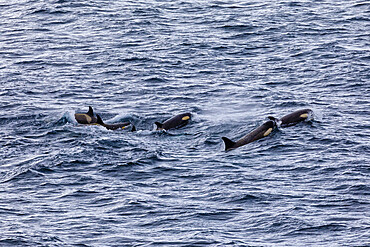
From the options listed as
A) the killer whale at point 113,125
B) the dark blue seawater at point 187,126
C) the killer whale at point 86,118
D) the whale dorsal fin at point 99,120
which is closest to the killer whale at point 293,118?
the dark blue seawater at point 187,126

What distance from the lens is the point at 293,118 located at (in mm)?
25156

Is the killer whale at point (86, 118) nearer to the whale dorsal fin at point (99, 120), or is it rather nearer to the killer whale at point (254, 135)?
the whale dorsal fin at point (99, 120)

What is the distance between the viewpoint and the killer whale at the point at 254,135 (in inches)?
901

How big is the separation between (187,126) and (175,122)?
19.5 inches

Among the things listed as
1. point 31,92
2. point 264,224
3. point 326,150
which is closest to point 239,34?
point 31,92

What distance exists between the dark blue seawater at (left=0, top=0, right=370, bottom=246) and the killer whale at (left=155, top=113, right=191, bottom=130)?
309mm

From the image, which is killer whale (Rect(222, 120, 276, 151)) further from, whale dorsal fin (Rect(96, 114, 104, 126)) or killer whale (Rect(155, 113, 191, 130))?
whale dorsal fin (Rect(96, 114, 104, 126))

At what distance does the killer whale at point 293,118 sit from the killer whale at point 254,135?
1.50 feet

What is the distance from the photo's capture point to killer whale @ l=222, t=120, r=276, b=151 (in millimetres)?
22891

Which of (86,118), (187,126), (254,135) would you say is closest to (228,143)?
(254,135)

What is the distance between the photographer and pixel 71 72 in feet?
A: 112

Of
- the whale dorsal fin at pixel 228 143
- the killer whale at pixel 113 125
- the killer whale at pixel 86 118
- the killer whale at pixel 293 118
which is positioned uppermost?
the killer whale at pixel 86 118

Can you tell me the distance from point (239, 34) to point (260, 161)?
62.8ft

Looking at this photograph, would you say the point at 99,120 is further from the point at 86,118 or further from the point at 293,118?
the point at 293,118
